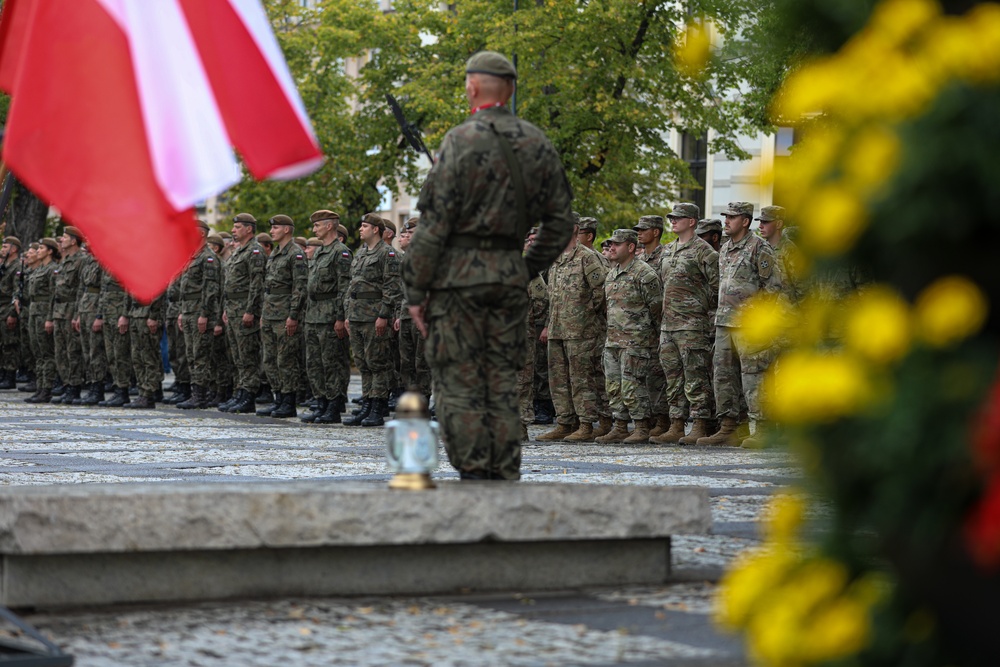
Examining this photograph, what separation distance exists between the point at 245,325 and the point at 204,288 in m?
1.64

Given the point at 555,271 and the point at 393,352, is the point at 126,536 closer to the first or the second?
the point at 555,271

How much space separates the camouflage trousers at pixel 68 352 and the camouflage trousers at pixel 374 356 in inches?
308

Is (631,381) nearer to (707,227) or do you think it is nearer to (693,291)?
(693,291)

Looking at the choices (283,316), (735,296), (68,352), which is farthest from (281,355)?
(735,296)

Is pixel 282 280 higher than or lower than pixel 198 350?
higher

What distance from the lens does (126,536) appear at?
5.88 metres

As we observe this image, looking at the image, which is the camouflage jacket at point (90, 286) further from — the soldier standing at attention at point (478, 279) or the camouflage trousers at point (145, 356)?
the soldier standing at attention at point (478, 279)

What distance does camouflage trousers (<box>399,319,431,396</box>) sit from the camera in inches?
744

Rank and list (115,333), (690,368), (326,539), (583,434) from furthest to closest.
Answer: (115,333)
(583,434)
(690,368)
(326,539)

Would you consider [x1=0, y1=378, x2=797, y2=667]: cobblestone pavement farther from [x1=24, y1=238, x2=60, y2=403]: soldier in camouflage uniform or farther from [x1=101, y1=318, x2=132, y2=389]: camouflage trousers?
[x1=24, y1=238, x2=60, y2=403]: soldier in camouflage uniform

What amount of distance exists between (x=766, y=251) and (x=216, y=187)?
32.9ft

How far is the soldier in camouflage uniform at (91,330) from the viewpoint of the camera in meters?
24.2

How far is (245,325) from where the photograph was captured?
21375mm

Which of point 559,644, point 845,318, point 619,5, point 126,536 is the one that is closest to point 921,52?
point 845,318
